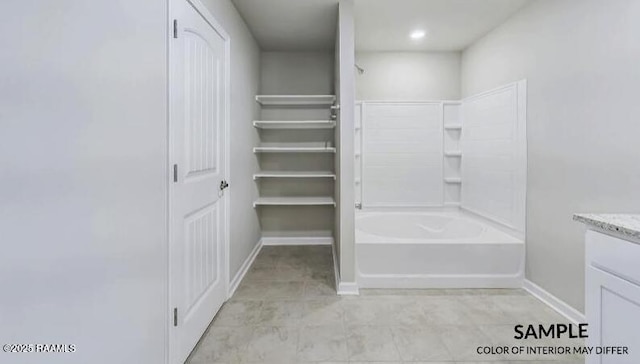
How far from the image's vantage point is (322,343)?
1986 millimetres

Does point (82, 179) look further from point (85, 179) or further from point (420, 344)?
point (420, 344)

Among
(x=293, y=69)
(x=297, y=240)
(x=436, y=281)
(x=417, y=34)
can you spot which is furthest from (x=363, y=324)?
(x=293, y=69)

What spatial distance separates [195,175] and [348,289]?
1.60m

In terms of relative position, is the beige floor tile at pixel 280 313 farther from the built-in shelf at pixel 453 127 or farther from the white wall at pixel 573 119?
the built-in shelf at pixel 453 127

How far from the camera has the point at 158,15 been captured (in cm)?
150

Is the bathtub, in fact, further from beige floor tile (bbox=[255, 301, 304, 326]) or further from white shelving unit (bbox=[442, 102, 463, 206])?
white shelving unit (bbox=[442, 102, 463, 206])

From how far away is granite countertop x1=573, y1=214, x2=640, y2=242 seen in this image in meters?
1.11

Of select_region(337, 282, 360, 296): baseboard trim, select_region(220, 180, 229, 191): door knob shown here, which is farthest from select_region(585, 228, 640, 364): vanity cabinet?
select_region(220, 180, 229, 191): door knob

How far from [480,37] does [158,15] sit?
341 cm

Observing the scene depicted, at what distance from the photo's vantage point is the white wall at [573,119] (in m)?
1.88

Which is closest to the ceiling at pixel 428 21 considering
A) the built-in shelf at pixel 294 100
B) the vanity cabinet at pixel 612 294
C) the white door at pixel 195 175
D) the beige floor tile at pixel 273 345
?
the built-in shelf at pixel 294 100

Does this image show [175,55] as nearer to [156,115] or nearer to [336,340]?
[156,115]

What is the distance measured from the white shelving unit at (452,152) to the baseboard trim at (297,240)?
1.65 metres

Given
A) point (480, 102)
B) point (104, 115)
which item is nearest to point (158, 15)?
point (104, 115)
